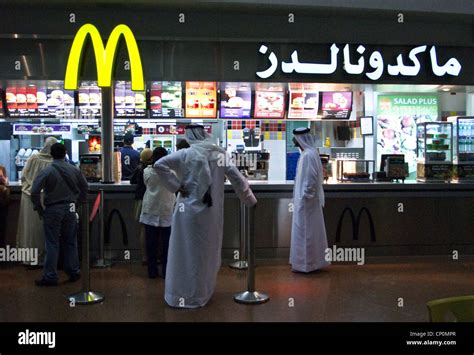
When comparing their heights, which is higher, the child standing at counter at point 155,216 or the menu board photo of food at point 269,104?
the menu board photo of food at point 269,104

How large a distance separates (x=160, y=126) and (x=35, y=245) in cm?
511

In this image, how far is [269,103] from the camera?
32.7 ft

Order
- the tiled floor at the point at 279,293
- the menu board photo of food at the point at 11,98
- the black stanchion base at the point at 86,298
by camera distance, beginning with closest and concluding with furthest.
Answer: the tiled floor at the point at 279,293 < the black stanchion base at the point at 86,298 < the menu board photo of food at the point at 11,98

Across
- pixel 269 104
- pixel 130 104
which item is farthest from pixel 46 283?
pixel 269 104

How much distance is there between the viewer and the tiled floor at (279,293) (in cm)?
543

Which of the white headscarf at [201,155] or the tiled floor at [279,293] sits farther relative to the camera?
the white headscarf at [201,155]

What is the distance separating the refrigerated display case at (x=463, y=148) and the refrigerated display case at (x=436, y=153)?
95mm

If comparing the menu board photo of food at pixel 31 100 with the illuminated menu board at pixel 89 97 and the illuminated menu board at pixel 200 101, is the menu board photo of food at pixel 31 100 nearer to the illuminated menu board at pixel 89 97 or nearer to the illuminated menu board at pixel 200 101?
the illuminated menu board at pixel 89 97

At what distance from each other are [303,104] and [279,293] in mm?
4596

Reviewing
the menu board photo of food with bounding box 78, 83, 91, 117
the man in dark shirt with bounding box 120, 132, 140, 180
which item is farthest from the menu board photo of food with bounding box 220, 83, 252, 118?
the menu board photo of food with bounding box 78, 83, 91, 117

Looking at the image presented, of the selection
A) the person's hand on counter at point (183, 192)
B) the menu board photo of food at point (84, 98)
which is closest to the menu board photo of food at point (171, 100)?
the menu board photo of food at point (84, 98)

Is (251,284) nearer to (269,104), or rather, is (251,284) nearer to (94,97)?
(269,104)

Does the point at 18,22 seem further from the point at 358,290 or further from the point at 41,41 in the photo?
the point at 358,290

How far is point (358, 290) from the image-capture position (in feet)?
21.3
